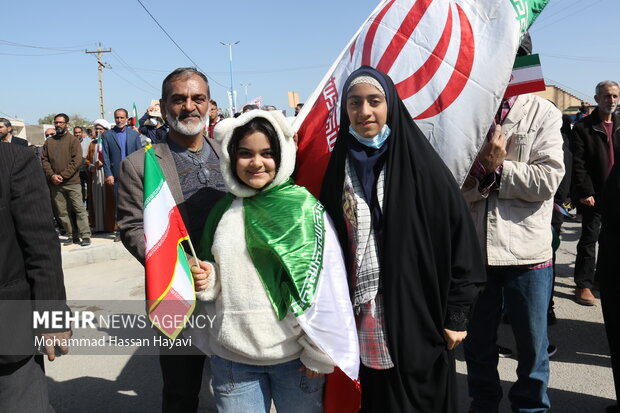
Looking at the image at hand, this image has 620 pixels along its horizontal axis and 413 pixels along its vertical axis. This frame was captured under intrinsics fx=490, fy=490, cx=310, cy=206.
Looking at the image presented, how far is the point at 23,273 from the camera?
2.16 meters

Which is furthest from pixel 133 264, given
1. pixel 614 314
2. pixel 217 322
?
pixel 614 314

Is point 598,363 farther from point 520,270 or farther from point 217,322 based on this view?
point 217,322

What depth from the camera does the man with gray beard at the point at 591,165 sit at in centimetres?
507

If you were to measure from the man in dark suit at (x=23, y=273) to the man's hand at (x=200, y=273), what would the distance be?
2.31 feet

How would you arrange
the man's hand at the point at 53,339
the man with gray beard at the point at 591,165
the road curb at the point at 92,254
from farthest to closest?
the road curb at the point at 92,254, the man with gray beard at the point at 591,165, the man's hand at the point at 53,339

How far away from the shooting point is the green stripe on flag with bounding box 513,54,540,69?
2447 mm

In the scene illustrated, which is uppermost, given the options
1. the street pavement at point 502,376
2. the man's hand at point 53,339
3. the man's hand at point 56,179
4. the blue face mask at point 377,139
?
the blue face mask at point 377,139

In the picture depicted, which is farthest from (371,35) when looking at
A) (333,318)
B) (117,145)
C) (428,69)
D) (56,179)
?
(56,179)

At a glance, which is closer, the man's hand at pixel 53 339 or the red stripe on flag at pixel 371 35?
the man's hand at pixel 53 339

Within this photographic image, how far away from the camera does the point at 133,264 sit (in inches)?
297

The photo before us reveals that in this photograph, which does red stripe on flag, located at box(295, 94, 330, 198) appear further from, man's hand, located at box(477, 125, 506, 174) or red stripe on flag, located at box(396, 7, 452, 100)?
man's hand, located at box(477, 125, 506, 174)

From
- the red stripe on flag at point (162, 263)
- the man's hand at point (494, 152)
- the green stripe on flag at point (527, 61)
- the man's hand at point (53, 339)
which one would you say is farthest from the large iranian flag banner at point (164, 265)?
the green stripe on flag at point (527, 61)

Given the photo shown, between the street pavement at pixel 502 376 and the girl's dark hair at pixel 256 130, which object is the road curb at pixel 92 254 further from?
the girl's dark hair at pixel 256 130

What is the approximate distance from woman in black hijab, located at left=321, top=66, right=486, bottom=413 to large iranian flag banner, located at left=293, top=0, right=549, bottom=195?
34 cm
